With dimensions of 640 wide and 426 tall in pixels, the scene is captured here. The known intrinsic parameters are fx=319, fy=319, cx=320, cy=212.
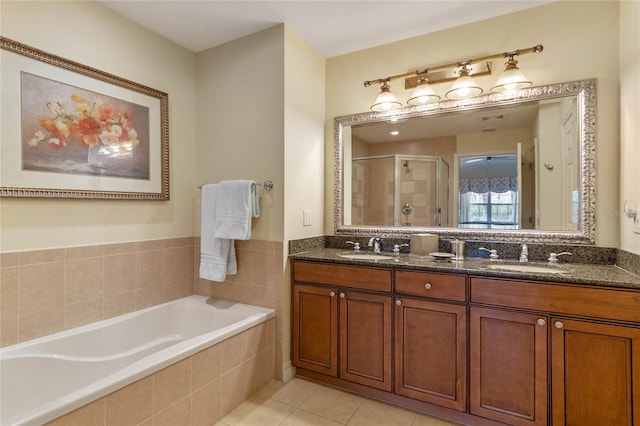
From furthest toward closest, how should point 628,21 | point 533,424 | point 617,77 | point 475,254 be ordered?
point 475,254 < point 617,77 < point 628,21 < point 533,424

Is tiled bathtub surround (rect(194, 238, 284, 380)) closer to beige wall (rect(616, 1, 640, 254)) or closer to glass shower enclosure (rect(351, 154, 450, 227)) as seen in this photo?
glass shower enclosure (rect(351, 154, 450, 227))

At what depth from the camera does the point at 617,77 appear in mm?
1813

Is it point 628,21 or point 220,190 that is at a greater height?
point 628,21

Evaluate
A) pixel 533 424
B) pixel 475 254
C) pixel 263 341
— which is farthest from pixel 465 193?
pixel 263 341

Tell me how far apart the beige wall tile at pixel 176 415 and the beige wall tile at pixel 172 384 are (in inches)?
0.9

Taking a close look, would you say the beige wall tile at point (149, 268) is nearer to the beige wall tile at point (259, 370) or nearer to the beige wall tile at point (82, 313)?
the beige wall tile at point (82, 313)

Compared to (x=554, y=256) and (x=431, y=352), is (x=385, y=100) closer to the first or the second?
(x=554, y=256)

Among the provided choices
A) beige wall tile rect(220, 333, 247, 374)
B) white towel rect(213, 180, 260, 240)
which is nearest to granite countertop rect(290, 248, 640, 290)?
white towel rect(213, 180, 260, 240)

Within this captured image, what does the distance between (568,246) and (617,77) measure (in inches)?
39.2

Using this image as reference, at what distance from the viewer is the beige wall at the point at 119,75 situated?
1671mm

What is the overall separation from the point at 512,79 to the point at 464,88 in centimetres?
27

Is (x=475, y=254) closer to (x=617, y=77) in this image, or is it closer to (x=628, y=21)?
(x=617, y=77)

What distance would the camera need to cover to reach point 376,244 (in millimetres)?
2426

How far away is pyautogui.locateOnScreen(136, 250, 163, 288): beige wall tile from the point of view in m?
2.21
